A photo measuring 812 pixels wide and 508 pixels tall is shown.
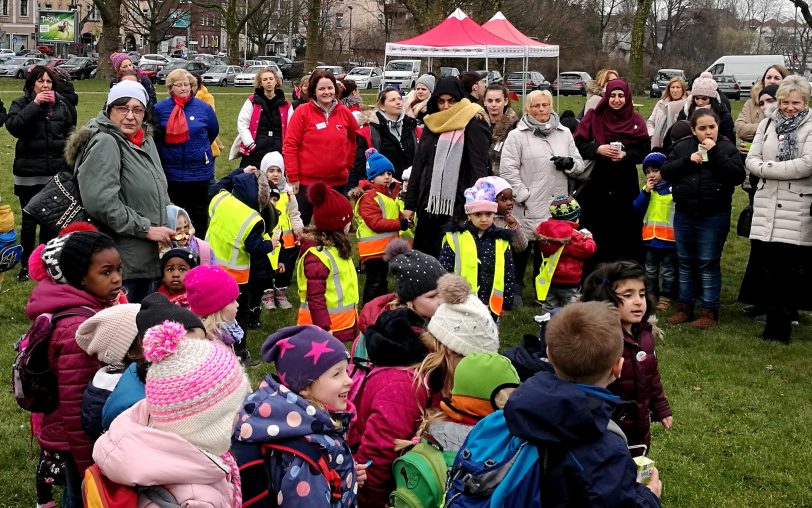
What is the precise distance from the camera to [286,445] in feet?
9.87

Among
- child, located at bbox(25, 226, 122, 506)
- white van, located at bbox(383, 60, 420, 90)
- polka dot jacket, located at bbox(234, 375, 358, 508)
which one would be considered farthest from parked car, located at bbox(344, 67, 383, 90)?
polka dot jacket, located at bbox(234, 375, 358, 508)

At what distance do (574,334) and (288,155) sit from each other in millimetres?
6036

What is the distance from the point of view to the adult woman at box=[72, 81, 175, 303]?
510 cm

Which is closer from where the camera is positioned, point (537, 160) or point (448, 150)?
point (448, 150)

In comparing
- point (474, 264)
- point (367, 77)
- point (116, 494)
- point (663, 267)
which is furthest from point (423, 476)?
point (367, 77)

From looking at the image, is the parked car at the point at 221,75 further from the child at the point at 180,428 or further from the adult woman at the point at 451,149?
the child at the point at 180,428

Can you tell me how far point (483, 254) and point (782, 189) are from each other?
2.70 m

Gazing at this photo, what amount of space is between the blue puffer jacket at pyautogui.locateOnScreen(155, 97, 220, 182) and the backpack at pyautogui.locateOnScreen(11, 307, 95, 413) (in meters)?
4.84

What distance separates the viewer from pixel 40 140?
8812mm

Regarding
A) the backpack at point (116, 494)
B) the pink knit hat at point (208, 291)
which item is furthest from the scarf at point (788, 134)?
the backpack at point (116, 494)

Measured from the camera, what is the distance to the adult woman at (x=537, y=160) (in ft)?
26.7

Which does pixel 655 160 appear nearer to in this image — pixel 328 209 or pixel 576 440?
pixel 328 209

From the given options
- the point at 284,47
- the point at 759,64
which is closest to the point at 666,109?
the point at 759,64

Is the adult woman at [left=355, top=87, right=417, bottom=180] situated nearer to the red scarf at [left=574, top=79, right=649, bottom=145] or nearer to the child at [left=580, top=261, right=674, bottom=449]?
the red scarf at [left=574, top=79, right=649, bottom=145]
